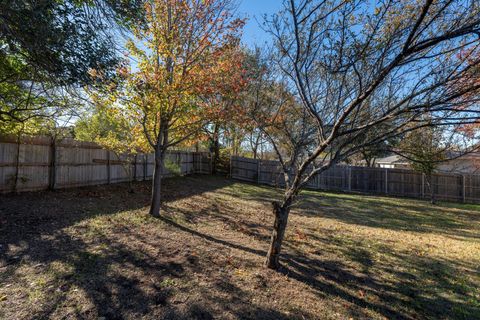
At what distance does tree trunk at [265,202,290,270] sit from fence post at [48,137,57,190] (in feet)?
24.1

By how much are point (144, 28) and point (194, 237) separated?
4373 mm

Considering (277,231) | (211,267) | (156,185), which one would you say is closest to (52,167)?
(156,185)

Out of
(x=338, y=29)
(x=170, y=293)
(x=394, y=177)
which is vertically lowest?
(x=170, y=293)

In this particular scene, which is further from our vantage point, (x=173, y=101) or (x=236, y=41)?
(x=236, y=41)

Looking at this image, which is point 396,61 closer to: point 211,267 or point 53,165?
point 211,267

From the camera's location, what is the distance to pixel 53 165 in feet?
25.2

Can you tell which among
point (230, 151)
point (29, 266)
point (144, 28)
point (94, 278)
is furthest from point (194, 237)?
point (230, 151)

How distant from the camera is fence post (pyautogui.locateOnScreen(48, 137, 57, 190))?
762 cm

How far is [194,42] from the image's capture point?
5.52m

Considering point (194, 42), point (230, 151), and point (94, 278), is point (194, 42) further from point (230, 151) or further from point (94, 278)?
point (230, 151)

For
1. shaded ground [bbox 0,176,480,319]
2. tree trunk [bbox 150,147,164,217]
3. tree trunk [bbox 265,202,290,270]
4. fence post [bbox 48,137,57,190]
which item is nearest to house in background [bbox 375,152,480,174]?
shaded ground [bbox 0,176,480,319]

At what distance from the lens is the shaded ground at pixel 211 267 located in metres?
2.62

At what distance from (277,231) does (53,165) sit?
7544mm

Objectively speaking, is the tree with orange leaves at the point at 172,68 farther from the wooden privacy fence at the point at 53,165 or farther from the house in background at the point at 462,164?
the house in background at the point at 462,164
